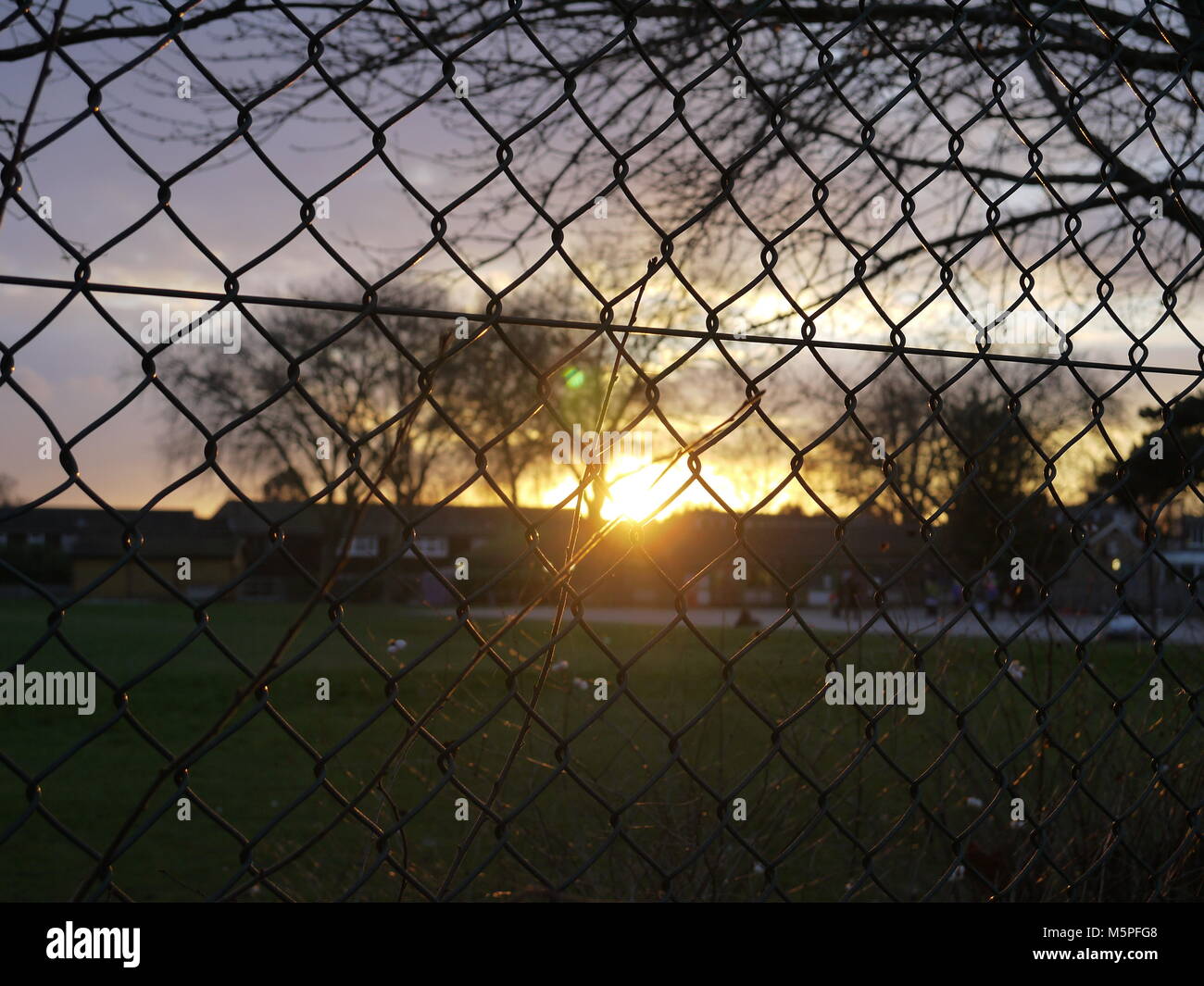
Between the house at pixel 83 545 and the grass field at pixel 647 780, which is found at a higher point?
the house at pixel 83 545

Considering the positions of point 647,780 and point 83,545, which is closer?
point 647,780

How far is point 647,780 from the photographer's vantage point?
2910 mm

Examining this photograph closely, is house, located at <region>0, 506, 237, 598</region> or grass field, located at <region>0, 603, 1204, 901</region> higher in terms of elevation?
house, located at <region>0, 506, 237, 598</region>

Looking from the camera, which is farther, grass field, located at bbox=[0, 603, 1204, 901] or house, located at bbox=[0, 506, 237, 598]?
house, located at bbox=[0, 506, 237, 598]

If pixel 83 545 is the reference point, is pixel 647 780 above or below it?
below

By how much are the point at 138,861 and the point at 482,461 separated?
493cm

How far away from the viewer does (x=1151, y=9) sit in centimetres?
156

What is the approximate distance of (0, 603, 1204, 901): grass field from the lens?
1268 mm

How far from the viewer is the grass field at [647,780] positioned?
4.16 ft

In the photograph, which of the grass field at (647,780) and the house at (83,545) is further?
the house at (83,545)

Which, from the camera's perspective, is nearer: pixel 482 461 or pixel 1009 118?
pixel 482 461

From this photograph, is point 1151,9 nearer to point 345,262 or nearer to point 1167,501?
point 1167,501
